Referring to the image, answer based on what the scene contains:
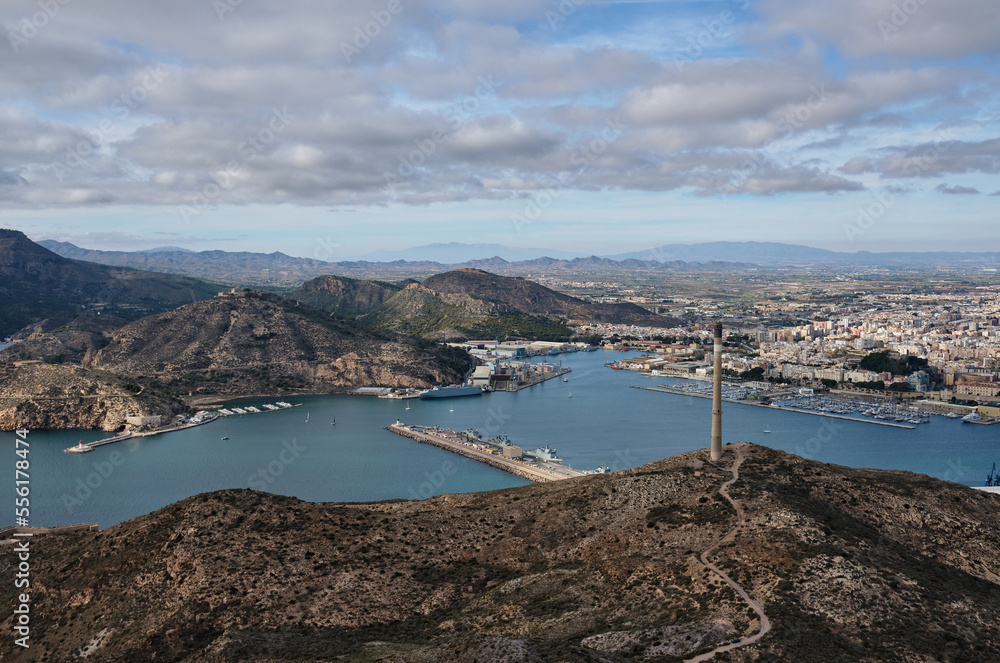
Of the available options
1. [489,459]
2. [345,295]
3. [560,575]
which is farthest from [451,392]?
[345,295]

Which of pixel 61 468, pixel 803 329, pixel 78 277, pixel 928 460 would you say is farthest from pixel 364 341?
pixel 78 277

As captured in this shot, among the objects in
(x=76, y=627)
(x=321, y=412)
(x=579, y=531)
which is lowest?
(x=321, y=412)

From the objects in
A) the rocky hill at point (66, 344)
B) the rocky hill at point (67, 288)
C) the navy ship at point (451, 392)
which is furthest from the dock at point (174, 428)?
the rocky hill at point (67, 288)

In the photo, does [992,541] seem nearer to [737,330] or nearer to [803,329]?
[803,329]

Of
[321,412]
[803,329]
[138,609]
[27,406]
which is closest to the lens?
[138,609]

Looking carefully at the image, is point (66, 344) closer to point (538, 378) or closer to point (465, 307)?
point (538, 378)

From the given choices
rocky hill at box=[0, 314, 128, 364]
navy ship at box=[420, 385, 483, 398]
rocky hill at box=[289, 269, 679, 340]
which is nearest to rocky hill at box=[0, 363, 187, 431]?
rocky hill at box=[0, 314, 128, 364]

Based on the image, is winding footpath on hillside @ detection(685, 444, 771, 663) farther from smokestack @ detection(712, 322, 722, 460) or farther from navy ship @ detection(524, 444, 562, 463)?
navy ship @ detection(524, 444, 562, 463)
